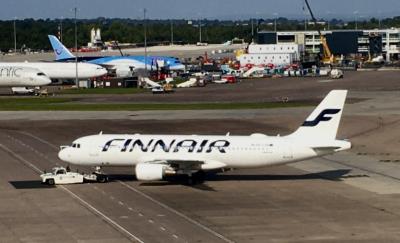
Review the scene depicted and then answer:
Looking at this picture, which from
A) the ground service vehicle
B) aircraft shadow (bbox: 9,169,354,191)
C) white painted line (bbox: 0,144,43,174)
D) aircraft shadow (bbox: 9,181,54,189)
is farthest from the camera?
white painted line (bbox: 0,144,43,174)

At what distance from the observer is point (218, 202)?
68.5 meters

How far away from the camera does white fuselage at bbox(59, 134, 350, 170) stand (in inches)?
2960

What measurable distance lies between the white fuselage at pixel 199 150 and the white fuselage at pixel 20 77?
4386 inches

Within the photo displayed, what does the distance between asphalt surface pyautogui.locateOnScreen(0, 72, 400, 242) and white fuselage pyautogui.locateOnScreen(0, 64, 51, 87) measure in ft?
247

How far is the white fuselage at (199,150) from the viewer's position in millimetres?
75188

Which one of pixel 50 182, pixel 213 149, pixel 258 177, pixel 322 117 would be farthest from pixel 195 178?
pixel 50 182

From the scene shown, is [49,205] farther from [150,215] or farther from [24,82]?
Result: [24,82]

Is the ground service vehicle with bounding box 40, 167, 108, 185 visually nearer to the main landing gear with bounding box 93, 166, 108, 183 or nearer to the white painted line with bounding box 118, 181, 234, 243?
the main landing gear with bounding box 93, 166, 108, 183

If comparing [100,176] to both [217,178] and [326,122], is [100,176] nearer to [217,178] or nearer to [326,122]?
[217,178]

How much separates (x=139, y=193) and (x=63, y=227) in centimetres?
1333

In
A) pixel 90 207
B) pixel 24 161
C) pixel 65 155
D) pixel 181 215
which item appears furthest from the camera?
pixel 24 161

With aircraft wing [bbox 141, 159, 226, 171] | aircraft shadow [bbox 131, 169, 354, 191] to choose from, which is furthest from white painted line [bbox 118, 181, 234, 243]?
aircraft wing [bbox 141, 159, 226, 171]

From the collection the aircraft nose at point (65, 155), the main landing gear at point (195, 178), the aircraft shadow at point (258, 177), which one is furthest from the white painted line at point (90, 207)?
the main landing gear at point (195, 178)

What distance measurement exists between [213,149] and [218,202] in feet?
26.1
